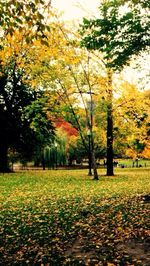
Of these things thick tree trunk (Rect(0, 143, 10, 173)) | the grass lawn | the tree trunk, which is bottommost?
the grass lawn

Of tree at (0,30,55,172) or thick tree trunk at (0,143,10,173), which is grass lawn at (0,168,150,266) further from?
thick tree trunk at (0,143,10,173)

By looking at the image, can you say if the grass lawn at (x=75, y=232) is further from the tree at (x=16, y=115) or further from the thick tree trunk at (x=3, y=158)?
the thick tree trunk at (x=3, y=158)

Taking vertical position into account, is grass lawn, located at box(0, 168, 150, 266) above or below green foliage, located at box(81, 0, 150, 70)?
below

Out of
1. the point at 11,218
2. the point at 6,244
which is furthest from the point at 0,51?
the point at 11,218

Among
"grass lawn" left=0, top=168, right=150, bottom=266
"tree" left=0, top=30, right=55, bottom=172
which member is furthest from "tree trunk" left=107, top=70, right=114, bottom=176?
"grass lawn" left=0, top=168, right=150, bottom=266

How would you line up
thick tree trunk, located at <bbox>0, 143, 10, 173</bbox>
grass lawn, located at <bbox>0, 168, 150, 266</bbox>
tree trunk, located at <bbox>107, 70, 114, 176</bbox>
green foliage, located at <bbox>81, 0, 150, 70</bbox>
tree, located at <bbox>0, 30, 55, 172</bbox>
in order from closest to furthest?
grass lawn, located at <bbox>0, 168, 150, 266</bbox> < green foliage, located at <bbox>81, 0, 150, 70</bbox> < tree trunk, located at <bbox>107, 70, 114, 176</bbox> < tree, located at <bbox>0, 30, 55, 172</bbox> < thick tree trunk, located at <bbox>0, 143, 10, 173</bbox>

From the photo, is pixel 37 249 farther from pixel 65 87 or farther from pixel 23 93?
pixel 23 93

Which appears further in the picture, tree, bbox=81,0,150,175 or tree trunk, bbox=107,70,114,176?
tree trunk, bbox=107,70,114,176

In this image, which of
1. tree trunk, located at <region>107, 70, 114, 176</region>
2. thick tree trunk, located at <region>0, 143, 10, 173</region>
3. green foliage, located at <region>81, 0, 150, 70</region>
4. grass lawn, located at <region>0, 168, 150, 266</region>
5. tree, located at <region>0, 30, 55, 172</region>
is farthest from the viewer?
thick tree trunk, located at <region>0, 143, 10, 173</region>

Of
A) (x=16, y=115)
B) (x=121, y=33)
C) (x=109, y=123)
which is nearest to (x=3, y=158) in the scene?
(x=16, y=115)

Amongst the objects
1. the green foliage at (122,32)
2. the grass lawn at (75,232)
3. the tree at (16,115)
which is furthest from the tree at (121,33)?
the tree at (16,115)

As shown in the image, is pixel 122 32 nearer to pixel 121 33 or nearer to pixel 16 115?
pixel 121 33

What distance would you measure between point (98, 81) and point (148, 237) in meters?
21.7

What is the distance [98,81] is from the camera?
97.1 feet
